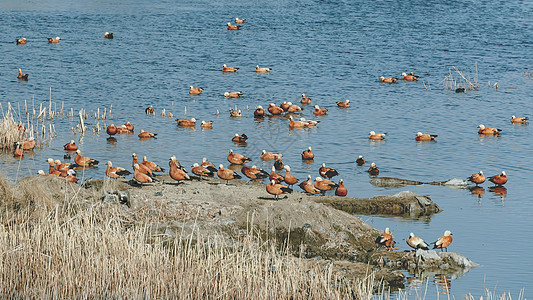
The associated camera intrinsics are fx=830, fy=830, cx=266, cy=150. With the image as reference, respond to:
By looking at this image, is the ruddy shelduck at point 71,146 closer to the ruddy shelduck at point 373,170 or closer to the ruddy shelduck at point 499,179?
the ruddy shelduck at point 373,170

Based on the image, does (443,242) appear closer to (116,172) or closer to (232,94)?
(116,172)

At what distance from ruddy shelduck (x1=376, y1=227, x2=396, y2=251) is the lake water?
62 cm

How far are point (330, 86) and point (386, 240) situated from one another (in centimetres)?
2414

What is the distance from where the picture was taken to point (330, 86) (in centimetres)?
4262

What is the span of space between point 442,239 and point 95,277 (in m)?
8.46

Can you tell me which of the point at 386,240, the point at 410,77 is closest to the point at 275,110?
the point at 410,77

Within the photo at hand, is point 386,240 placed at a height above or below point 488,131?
above

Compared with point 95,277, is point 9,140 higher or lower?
lower

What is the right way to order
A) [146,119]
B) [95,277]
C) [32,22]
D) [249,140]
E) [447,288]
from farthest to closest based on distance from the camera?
[32,22] < [146,119] < [249,140] < [447,288] < [95,277]

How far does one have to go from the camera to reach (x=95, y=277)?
14430 millimetres

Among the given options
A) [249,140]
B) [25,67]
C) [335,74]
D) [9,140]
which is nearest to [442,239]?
[249,140]

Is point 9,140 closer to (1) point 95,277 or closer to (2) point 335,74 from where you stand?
→ (1) point 95,277

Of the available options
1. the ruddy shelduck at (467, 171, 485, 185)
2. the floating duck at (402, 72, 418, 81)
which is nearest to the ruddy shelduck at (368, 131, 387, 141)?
the ruddy shelduck at (467, 171, 485, 185)

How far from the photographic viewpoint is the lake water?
2466cm
